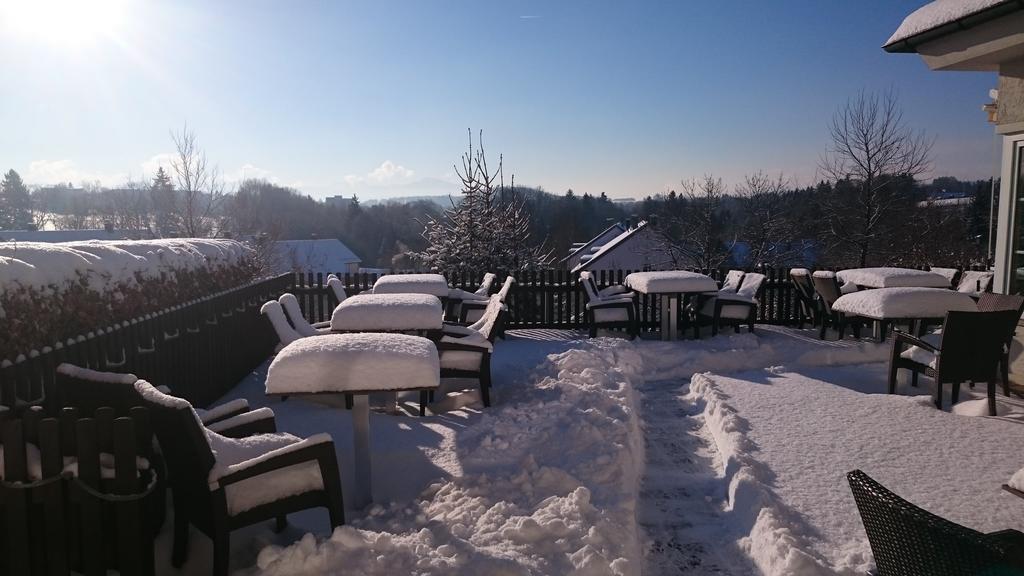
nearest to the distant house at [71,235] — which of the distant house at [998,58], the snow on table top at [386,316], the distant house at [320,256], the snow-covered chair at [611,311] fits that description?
the distant house at [320,256]

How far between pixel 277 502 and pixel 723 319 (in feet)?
28.3

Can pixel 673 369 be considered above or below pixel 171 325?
below

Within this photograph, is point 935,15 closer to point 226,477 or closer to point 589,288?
point 589,288

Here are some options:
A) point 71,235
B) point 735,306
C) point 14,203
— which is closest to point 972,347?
point 735,306

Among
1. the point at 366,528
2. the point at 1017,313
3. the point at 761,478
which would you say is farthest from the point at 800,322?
the point at 366,528

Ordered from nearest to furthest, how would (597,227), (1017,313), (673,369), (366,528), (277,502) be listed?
(277,502), (366,528), (1017,313), (673,369), (597,227)

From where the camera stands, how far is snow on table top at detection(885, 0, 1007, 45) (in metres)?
6.46

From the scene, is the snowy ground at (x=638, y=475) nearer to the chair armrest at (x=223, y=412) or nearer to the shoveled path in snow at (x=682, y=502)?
the shoveled path in snow at (x=682, y=502)

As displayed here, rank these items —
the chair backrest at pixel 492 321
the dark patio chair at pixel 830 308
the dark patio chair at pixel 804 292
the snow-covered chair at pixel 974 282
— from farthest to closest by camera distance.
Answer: the dark patio chair at pixel 804 292
the snow-covered chair at pixel 974 282
the dark patio chair at pixel 830 308
the chair backrest at pixel 492 321

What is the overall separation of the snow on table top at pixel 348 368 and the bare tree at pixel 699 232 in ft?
72.6

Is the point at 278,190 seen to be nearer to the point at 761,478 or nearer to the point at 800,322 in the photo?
the point at 800,322

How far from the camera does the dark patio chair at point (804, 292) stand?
10.7 meters

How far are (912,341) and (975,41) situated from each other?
3.28 meters

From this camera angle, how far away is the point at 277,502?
9.99 feet
